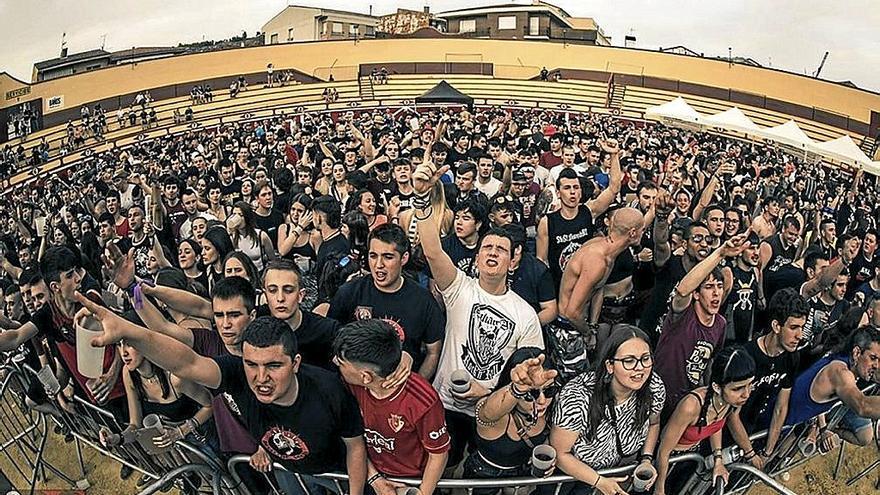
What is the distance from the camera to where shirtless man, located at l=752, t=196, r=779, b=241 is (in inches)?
194

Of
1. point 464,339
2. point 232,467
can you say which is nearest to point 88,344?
point 232,467

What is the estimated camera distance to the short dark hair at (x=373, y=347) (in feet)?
7.43

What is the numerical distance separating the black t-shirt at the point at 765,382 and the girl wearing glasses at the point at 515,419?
1.18 meters

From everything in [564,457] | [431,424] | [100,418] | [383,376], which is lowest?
[100,418]

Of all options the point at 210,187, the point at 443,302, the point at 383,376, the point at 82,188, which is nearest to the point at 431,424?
the point at 383,376

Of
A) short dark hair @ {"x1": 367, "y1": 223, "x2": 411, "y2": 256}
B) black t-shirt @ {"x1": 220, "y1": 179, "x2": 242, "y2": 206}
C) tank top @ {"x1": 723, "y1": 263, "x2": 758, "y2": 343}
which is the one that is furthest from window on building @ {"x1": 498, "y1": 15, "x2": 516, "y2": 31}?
short dark hair @ {"x1": 367, "y1": 223, "x2": 411, "y2": 256}

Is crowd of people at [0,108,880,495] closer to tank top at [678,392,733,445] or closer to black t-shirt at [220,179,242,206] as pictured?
tank top at [678,392,733,445]

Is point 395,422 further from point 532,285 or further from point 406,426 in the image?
point 532,285

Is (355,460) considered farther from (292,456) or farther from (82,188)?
(82,188)

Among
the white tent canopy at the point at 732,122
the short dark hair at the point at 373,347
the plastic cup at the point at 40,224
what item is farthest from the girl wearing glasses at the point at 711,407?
the white tent canopy at the point at 732,122

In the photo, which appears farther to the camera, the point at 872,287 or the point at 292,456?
the point at 872,287

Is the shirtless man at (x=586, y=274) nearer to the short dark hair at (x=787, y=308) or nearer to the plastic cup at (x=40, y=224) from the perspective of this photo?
the short dark hair at (x=787, y=308)

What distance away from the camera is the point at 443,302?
3275mm

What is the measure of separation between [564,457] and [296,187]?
469cm
